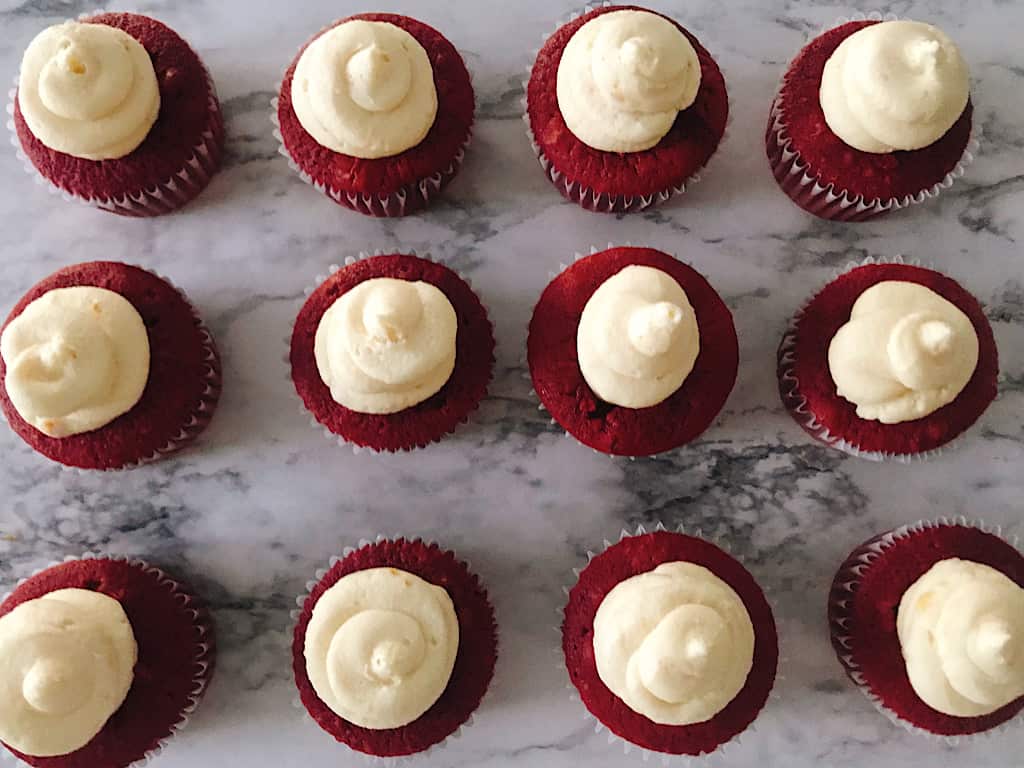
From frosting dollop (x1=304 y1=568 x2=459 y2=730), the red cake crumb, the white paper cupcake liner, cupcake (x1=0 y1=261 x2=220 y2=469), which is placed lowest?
the white paper cupcake liner

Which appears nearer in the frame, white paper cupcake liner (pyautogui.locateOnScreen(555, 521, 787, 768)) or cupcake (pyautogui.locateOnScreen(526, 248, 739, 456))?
cupcake (pyautogui.locateOnScreen(526, 248, 739, 456))

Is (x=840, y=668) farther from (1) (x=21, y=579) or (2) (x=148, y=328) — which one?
(1) (x=21, y=579)

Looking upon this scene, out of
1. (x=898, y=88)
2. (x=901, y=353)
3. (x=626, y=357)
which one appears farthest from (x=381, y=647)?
(x=898, y=88)

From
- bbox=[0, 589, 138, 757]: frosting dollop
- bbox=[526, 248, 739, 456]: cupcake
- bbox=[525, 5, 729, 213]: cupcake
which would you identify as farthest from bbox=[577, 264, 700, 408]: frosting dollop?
bbox=[0, 589, 138, 757]: frosting dollop

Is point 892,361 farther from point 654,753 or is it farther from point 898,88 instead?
point 654,753

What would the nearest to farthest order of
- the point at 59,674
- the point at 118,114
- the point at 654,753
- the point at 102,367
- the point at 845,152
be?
the point at 59,674 → the point at 102,367 → the point at 118,114 → the point at 845,152 → the point at 654,753

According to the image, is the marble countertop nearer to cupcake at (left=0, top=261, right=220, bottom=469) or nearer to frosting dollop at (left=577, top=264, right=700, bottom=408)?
cupcake at (left=0, top=261, right=220, bottom=469)
